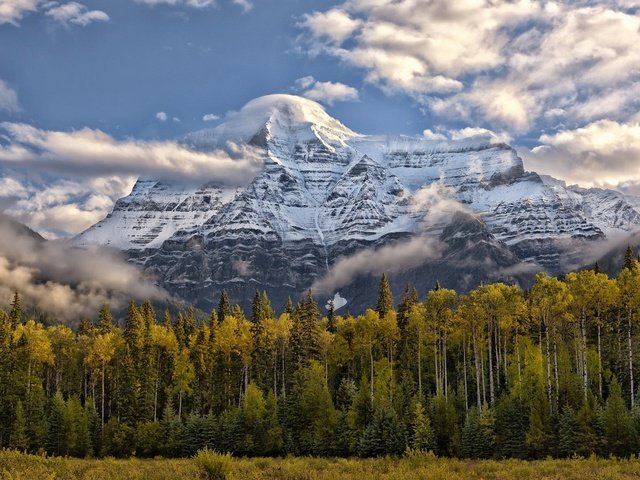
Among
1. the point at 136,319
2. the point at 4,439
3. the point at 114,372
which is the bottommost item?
the point at 4,439

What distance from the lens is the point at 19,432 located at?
82562mm

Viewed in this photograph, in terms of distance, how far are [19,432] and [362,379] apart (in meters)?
39.6

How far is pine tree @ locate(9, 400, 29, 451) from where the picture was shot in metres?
81.6

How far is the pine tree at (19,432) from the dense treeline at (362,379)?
0.92 feet

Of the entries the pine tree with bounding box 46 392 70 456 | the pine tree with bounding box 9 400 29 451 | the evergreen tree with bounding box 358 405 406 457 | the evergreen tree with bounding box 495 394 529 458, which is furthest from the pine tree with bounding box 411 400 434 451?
the pine tree with bounding box 9 400 29 451

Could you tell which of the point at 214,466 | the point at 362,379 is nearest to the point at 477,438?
the point at 362,379

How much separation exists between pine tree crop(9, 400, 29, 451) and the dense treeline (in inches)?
11.0

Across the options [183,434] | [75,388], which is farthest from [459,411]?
[75,388]

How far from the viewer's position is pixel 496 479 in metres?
31.5

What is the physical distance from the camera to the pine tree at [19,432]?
81.6 meters

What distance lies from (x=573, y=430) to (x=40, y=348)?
216 ft

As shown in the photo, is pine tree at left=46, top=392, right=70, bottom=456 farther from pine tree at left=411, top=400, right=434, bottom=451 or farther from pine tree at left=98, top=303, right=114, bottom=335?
pine tree at left=411, top=400, right=434, bottom=451

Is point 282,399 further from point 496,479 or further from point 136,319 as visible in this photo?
point 496,479

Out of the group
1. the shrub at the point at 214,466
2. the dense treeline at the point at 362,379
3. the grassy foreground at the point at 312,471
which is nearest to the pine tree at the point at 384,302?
the dense treeline at the point at 362,379
